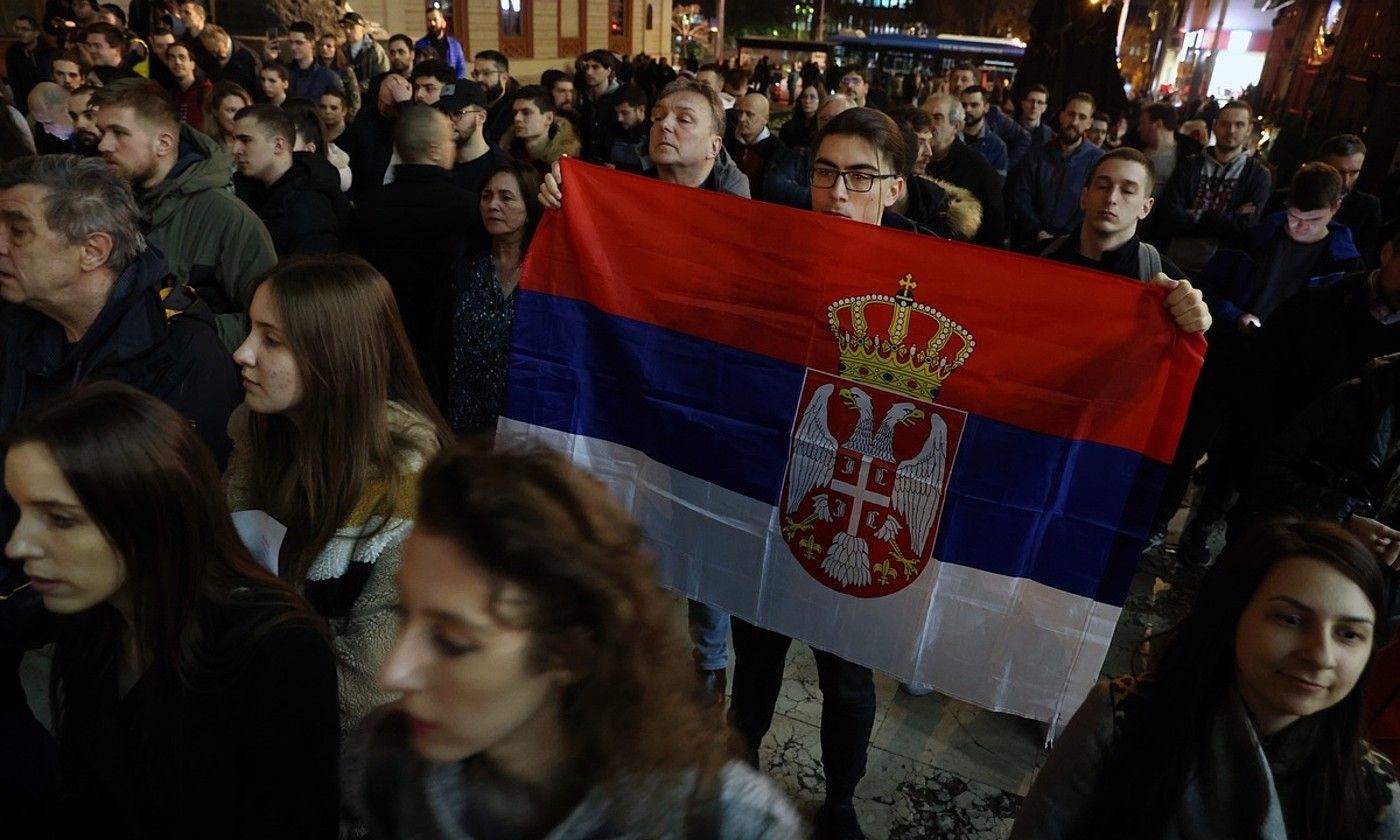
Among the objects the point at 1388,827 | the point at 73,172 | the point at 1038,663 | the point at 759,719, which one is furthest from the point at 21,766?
the point at 1388,827

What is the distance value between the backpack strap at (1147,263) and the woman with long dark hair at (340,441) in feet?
8.36

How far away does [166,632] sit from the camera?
1.52 meters

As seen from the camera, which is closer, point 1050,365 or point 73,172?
point 1050,365

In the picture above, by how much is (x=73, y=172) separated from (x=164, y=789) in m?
1.86

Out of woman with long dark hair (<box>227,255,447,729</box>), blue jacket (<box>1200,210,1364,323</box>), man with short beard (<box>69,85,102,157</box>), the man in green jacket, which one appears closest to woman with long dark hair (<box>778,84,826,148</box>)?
blue jacket (<box>1200,210,1364,323</box>)

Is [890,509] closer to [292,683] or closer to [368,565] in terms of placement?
[368,565]

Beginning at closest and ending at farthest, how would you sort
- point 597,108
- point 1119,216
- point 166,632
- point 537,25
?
point 166,632 → point 1119,216 → point 597,108 → point 537,25

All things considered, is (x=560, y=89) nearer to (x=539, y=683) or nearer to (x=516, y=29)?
(x=539, y=683)

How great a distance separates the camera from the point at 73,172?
2525mm

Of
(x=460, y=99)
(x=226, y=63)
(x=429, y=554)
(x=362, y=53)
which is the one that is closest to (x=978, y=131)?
(x=460, y=99)

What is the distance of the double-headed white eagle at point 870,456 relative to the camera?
2.44 metres

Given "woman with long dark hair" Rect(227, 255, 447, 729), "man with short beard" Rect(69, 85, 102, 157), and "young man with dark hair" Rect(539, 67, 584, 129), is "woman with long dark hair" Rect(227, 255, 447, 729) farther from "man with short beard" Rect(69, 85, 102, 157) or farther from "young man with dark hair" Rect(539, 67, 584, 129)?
"young man with dark hair" Rect(539, 67, 584, 129)

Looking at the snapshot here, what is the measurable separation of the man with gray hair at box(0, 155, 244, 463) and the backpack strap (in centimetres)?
307

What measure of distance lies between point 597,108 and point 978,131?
3.86 m
